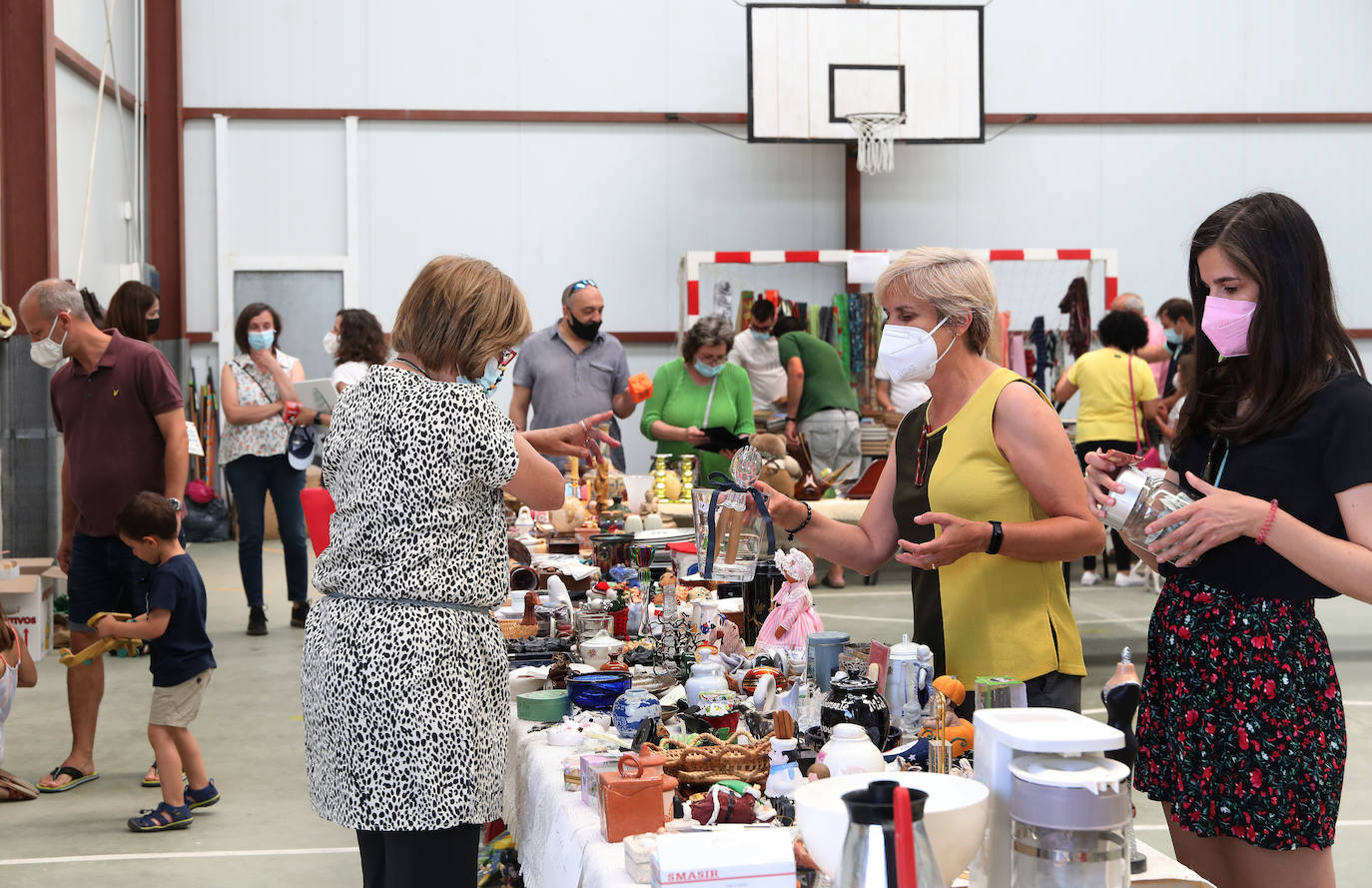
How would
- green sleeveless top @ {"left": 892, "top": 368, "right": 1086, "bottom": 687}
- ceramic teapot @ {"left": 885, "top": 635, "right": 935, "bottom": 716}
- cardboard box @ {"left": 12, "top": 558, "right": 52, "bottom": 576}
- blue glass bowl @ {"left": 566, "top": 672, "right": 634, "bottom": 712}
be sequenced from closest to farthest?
ceramic teapot @ {"left": 885, "top": 635, "right": 935, "bottom": 716} < green sleeveless top @ {"left": 892, "top": 368, "right": 1086, "bottom": 687} < blue glass bowl @ {"left": 566, "top": 672, "right": 634, "bottom": 712} < cardboard box @ {"left": 12, "top": 558, "right": 52, "bottom": 576}

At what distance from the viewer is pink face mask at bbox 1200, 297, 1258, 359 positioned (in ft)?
5.92

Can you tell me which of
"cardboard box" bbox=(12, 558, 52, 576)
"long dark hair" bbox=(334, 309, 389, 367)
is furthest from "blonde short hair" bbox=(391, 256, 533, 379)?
"cardboard box" bbox=(12, 558, 52, 576)

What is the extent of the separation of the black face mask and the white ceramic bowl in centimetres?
450

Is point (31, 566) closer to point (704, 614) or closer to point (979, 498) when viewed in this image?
point (704, 614)

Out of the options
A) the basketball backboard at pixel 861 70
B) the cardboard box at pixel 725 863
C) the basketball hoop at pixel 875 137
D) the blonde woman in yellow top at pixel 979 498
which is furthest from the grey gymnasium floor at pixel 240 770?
the basketball backboard at pixel 861 70

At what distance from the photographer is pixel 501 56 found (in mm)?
A: 10883

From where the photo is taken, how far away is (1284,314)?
5.81 ft

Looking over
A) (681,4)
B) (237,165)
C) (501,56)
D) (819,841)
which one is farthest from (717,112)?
(819,841)

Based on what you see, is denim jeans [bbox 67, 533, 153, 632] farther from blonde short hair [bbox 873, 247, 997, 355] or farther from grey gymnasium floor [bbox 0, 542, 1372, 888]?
blonde short hair [bbox 873, 247, 997, 355]

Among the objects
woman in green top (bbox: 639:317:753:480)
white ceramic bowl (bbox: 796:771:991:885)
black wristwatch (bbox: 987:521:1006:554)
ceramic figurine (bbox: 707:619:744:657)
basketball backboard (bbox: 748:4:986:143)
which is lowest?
ceramic figurine (bbox: 707:619:744:657)

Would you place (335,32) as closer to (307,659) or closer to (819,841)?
(307,659)

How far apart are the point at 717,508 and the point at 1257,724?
1.23 meters

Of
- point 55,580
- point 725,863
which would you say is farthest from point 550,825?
point 55,580

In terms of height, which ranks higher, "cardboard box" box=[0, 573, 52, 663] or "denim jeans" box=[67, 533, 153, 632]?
"denim jeans" box=[67, 533, 153, 632]
